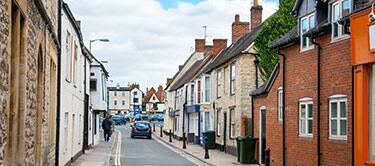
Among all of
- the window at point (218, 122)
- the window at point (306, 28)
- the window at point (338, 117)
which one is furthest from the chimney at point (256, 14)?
the window at point (338, 117)

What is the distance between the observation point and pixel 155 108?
131 m

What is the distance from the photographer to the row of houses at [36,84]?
8018 mm

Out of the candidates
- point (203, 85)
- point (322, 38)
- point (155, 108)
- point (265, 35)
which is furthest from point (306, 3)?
point (155, 108)

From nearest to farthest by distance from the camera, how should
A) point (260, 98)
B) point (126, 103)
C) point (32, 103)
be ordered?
point (32, 103)
point (260, 98)
point (126, 103)

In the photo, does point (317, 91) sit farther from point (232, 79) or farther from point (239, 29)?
point (239, 29)

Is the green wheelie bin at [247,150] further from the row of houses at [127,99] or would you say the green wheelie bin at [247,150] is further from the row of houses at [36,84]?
the row of houses at [127,99]

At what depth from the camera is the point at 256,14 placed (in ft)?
125

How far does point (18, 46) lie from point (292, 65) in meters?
13.1

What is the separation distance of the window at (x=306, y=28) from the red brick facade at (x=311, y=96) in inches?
8.8

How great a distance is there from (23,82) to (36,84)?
8.24 feet

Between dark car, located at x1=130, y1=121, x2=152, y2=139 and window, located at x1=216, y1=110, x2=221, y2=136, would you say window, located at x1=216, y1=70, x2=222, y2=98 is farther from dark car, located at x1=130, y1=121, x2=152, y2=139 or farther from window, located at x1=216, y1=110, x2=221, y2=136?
dark car, located at x1=130, y1=121, x2=152, y2=139

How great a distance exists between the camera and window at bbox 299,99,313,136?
19.0 m

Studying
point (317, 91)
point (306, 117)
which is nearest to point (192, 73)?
point (306, 117)

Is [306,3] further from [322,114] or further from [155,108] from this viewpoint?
[155,108]
